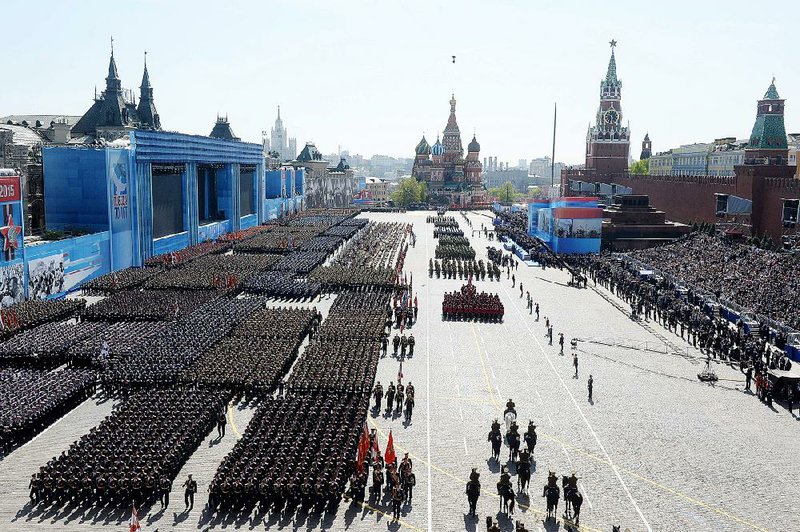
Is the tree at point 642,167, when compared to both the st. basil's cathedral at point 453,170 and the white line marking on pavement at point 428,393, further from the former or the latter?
the white line marking on pavement at point 428,393

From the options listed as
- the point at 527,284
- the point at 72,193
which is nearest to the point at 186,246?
the point at 72,193

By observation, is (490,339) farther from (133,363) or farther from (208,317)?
(133,363)

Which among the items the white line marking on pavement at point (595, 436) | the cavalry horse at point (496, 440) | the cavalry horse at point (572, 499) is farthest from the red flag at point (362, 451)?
the white line marking on pavement at point (595, 436)

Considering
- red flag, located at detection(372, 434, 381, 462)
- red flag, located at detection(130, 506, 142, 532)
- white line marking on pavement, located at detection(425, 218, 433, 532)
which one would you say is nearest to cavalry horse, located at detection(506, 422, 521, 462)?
white line marking on pavement, located at detection(425, 218, 433, 532)

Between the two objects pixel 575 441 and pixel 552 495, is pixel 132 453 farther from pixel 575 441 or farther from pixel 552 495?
pixel 575 441

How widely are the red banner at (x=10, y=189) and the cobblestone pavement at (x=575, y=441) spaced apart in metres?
16.1

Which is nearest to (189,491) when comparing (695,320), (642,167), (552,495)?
(552,495)

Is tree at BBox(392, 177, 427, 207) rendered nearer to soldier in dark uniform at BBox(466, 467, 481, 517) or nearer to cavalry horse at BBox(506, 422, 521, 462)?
cavalry horse at BBox(506, 422, 521, 462)

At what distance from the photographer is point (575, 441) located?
59.8ft

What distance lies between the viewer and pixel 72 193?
41844 millimetres

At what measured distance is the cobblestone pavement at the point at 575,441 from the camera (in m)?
14.2

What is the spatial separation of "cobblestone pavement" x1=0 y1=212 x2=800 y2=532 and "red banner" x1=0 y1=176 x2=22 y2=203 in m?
16.1

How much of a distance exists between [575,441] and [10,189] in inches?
1073

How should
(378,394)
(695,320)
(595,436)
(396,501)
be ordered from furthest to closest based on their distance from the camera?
(695,320)
(378,394)
(595,436)
(396,501)
